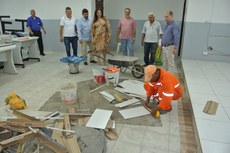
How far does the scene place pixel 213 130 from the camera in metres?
2.21

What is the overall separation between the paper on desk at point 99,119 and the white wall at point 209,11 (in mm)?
3632

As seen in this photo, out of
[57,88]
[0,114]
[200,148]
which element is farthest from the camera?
[57,88]

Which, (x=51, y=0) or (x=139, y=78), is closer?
(x=139, y=78)

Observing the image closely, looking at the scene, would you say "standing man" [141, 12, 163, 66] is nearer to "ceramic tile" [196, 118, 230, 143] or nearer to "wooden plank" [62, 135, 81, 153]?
"ceramic tile" [196, 118, 230, 143]

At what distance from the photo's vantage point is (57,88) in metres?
3.76

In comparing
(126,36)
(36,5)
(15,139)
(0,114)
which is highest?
(36,5)

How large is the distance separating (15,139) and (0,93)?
1.99 m

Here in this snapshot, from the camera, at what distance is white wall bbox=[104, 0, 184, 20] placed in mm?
6711

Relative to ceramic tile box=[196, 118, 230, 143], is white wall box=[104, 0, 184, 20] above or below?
above

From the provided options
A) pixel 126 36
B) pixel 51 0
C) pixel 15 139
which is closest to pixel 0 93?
pixel 15 139

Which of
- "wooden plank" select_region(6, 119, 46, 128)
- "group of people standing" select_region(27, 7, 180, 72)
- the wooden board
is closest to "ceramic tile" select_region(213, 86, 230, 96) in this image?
the wooden board

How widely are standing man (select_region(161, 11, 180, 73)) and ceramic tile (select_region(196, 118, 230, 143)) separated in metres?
2.05

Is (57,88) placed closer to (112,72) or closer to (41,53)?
(112,72)

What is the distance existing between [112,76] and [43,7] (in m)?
4.64
